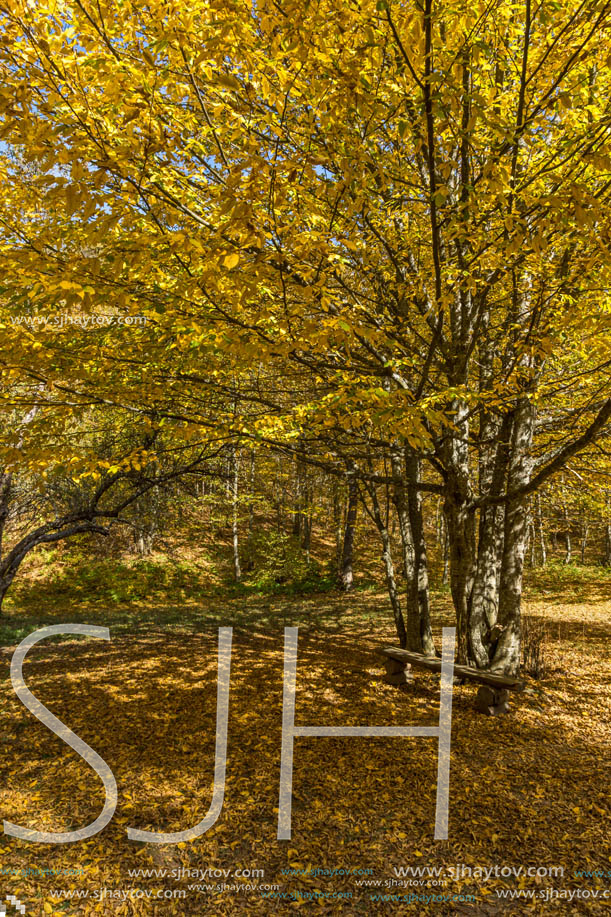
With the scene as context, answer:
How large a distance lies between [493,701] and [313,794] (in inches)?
96.5

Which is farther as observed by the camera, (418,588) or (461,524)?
(418,588)

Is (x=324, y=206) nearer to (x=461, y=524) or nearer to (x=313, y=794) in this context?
(x=461, y=524)

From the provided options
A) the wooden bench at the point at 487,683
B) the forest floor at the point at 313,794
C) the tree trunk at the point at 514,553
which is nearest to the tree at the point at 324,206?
the tree trunk at the point at 514,553

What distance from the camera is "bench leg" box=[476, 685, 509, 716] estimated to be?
5375 mm

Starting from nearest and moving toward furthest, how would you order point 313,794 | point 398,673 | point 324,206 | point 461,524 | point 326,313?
point 313,794
point 326,313
point 324,206
point 461,524
point 398,673

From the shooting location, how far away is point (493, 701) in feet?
17.6

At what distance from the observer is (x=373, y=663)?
24.5 feet

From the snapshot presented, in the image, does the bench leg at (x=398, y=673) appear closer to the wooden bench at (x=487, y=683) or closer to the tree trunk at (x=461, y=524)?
the wooden bench at (x=487, y=683)

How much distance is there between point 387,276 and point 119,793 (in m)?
6.03

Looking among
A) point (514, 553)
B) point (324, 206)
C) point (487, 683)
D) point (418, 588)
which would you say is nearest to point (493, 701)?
point (487, 683)

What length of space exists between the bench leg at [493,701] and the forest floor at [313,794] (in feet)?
0.34

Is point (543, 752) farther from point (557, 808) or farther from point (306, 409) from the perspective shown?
point (306, 409)

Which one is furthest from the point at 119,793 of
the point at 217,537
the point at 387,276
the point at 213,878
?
the point at 217,537

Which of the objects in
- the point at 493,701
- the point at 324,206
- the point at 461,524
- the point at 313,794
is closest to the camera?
the point at 313,794
